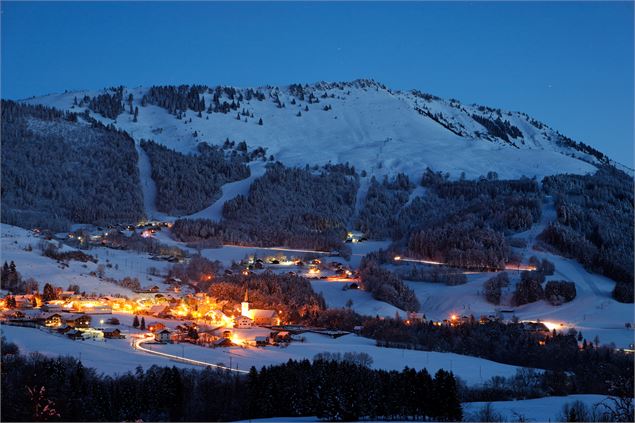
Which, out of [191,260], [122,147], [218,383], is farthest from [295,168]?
[218,383]

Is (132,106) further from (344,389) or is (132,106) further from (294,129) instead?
(344,389)

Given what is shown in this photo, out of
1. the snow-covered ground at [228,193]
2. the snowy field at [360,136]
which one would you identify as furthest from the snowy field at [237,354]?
the snowy field at [360,136]

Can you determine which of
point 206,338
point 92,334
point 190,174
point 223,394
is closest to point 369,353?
point 206,338

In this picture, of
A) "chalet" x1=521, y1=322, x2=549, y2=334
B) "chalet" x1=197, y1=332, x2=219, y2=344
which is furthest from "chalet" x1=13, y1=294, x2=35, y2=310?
"chalet" x1=521, y1=322, x2=549, y2=334

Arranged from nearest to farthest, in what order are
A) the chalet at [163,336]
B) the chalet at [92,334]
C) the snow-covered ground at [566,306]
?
the chalet at [92,334], the chalet at [163,336], the snow-covered ground at [566,306]

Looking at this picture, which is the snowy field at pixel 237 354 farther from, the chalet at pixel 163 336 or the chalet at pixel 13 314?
the chalet at pixel 13 314

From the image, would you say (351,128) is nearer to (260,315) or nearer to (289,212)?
(289,212)

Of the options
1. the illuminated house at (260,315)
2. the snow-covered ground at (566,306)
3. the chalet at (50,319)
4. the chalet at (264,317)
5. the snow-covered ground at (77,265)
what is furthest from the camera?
the snow-covered ground at (77,265)
